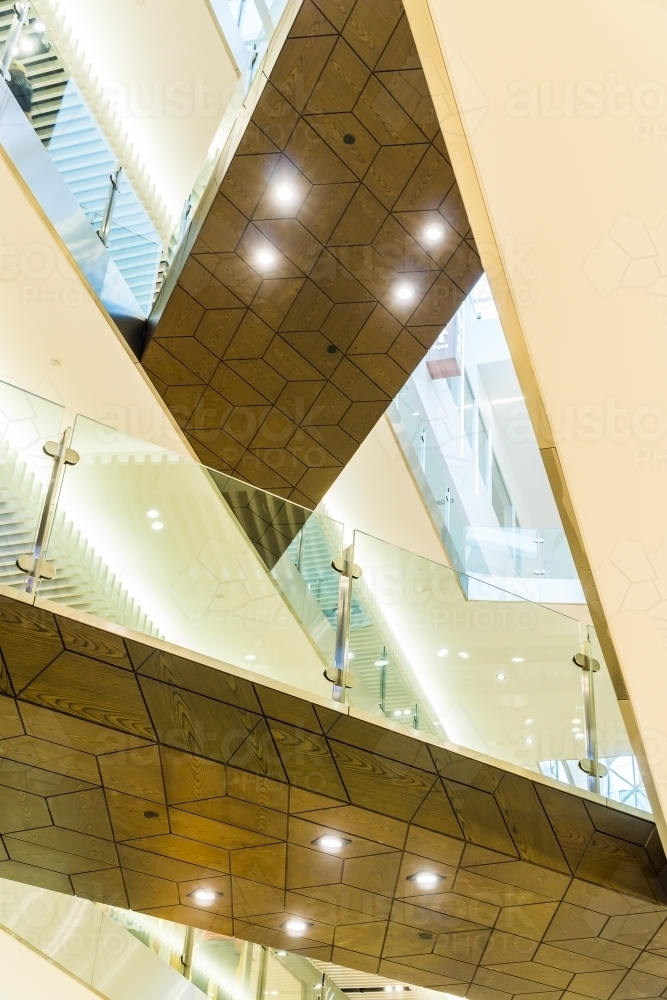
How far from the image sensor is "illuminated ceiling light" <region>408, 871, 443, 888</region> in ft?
16.5

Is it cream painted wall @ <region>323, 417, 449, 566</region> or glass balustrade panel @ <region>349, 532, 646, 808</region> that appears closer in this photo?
glass balustrade panel @ <region>349, 532, 646, 808</region>

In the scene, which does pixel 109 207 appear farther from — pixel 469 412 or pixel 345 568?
pixel 469 412

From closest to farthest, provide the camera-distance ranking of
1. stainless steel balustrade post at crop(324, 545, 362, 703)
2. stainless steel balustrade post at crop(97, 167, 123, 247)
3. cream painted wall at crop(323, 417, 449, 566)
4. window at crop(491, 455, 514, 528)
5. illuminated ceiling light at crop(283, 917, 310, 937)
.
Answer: stainless steel balustrade post at crop(324, 545, 362, 703), illuminated ceiling light at crop(283, 917, 310, 937), stainless steel balustrade post at crop(97, 167, 123, 247), cream painted wall at crop(323, 417, 449, 566), window at crop(491, 455, 514, 528)

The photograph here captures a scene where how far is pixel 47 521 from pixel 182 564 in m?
0.65

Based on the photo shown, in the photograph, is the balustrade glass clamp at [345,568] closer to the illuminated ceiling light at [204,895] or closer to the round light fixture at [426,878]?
the round light fixture at [426,878]

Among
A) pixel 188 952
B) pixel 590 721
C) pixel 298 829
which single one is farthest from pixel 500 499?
pixel 298 829

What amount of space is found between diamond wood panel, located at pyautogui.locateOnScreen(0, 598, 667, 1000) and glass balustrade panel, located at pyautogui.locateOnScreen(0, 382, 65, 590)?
23cm

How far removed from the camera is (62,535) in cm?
410

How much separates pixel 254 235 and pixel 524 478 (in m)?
10.5

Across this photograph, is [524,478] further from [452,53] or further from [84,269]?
[452,53]

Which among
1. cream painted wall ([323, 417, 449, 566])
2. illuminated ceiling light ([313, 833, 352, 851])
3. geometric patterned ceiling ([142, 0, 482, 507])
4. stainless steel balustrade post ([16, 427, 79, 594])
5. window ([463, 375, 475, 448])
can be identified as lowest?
illuminated ceiling light ([313, 833, 352, 851])

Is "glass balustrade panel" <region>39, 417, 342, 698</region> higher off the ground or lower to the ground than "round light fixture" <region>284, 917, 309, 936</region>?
higher

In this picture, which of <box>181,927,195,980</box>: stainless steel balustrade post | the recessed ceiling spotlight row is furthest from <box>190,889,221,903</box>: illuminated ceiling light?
<box>181,927,195,980</box>: stainless steel balustrade post

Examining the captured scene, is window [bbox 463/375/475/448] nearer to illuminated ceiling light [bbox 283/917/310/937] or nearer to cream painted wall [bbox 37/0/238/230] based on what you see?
cream painted wall [bbox 37/0/238/230]
